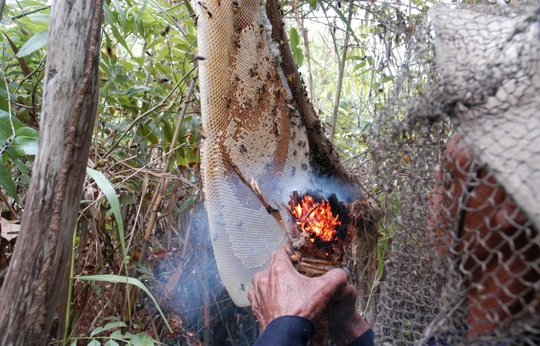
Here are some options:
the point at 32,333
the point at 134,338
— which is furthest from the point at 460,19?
the point at 134,338

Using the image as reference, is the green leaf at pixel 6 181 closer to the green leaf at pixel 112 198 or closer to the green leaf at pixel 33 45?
the green leaf at pixel 112 198

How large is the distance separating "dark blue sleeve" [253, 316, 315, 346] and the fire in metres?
0.32

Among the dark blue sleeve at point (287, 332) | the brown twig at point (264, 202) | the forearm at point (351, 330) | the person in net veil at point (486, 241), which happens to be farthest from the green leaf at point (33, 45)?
the forearm at point (351, 330)

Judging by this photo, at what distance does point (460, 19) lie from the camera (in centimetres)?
108

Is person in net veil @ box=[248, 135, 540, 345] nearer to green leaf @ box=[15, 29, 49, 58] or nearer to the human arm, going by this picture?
the human arm

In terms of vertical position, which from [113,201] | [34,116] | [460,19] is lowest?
[113,201]

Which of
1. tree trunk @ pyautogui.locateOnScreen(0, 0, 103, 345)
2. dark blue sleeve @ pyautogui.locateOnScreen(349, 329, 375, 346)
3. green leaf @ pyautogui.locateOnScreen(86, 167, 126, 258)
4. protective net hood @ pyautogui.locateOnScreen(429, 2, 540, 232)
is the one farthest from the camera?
dark blue sleeve @ pyautogui.locateOnScreen(349, 329, 375, 346)

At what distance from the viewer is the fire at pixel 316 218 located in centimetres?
175

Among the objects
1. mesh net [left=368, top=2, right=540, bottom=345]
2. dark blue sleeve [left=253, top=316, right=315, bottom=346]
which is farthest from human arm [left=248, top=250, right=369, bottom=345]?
mesh net [left=368, top=2, right=540, bottom=345]

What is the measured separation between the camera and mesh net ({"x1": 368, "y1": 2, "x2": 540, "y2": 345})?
86 centimetres

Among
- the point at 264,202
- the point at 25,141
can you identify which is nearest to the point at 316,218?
the point at 264,202

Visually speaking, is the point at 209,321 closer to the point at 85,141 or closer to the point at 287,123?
the point at 287,123

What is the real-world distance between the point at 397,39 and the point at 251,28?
1013mm

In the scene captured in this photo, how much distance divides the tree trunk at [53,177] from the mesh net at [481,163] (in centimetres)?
79
